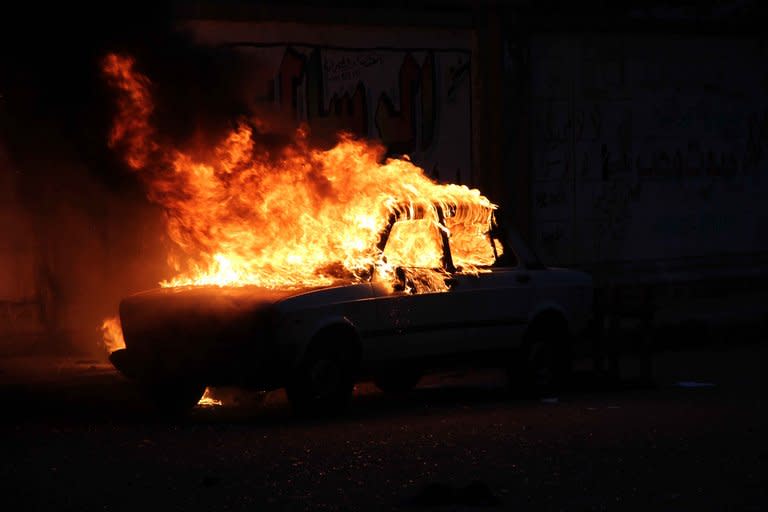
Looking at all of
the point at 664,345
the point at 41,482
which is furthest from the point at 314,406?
the point at 664,345

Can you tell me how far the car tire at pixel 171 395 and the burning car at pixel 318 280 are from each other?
0.06 ft

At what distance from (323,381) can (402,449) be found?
165cm

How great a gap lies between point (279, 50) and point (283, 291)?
23.5 feet

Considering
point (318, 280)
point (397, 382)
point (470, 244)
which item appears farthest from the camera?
point (397, 382)

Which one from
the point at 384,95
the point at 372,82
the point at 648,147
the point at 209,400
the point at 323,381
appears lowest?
the point at 209,400

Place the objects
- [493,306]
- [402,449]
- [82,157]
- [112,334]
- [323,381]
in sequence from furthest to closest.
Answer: [112,334] < [82,157] < [493,306] < [323,381] < [402,449]

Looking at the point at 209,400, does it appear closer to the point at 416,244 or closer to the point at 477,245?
the point at 416,244

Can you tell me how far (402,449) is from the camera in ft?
30.8

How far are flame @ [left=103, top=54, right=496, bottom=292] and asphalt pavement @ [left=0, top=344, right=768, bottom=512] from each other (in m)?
1.14

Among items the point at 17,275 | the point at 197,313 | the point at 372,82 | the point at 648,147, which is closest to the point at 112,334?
the point at 17,275

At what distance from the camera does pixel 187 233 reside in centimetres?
1192

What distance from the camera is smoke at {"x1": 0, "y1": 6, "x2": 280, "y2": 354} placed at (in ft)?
42.1

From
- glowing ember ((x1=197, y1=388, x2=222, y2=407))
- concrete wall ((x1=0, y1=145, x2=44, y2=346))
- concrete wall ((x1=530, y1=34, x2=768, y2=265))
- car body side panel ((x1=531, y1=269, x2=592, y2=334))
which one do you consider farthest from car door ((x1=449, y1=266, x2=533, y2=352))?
concrete wall ((x1=530, y1=34, x2=768, y2=265))

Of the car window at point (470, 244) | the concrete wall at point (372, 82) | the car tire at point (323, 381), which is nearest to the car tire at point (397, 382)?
the car window at point (470, 244)
